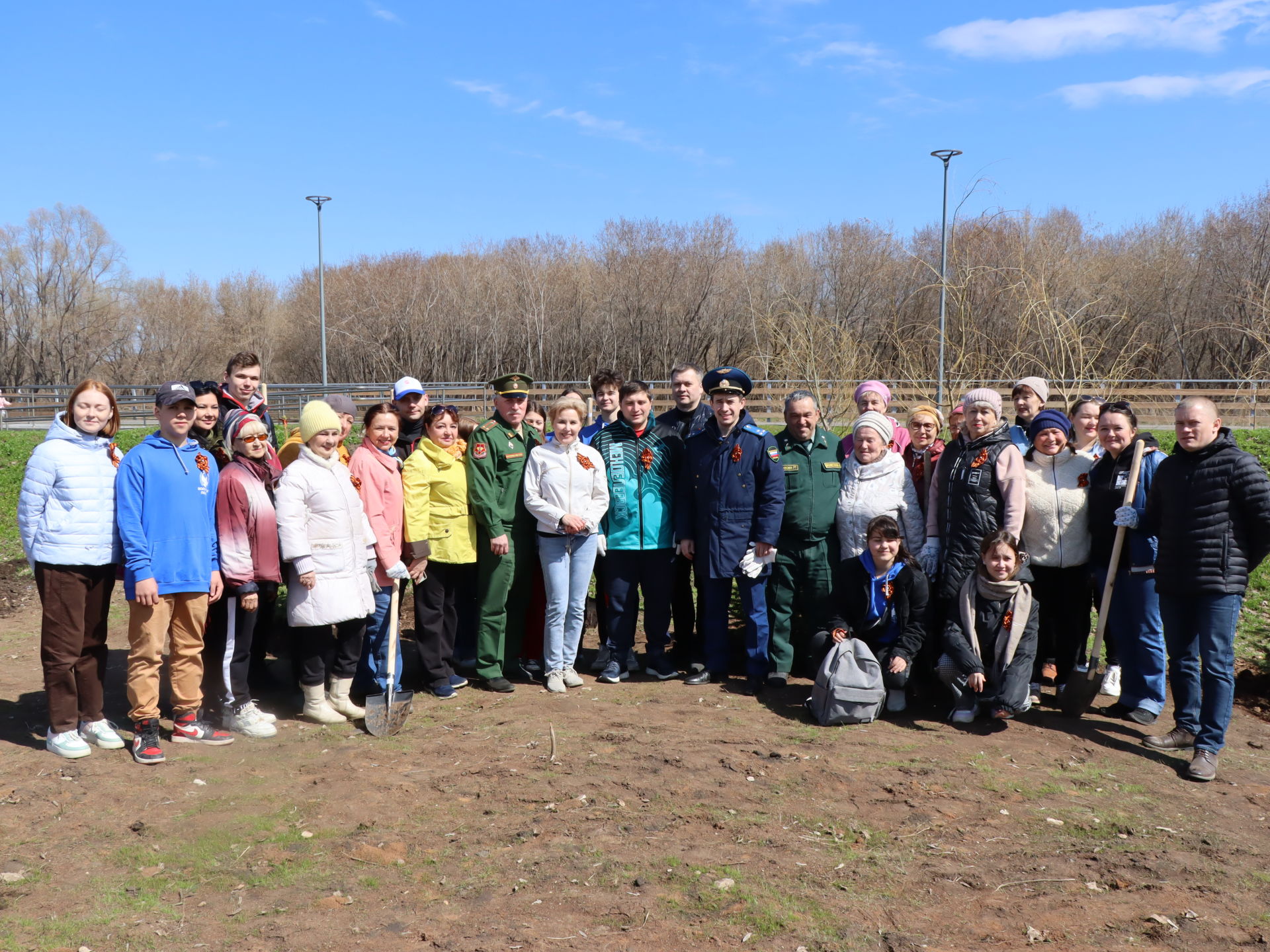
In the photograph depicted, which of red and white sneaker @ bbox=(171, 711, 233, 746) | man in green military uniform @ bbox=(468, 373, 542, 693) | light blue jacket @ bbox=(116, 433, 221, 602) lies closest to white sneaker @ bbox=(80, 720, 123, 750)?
red and white sneaker @ bbox=(171, 711, 233, 746)

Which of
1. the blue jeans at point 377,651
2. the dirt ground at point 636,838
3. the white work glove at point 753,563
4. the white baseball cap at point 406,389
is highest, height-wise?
the white baseball cap at point 406,389

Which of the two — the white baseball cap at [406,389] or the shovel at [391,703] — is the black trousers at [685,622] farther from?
the white baseball cap at [406,389]

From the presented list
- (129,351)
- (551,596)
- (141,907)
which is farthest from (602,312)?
(141,907)

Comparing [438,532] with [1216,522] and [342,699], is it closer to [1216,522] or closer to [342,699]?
[342,699]

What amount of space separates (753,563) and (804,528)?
0.40 metres

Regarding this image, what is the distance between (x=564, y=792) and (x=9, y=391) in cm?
3141

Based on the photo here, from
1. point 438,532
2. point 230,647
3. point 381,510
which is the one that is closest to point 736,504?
point 438,532

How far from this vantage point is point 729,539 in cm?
618

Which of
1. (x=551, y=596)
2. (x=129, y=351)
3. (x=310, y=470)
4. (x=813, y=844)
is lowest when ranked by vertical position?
(x=813, y=844)

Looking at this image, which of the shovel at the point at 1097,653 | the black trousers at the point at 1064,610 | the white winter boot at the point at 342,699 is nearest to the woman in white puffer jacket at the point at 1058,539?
the black trousers at the point at 1064,610

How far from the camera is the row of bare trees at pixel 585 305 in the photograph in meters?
31.0

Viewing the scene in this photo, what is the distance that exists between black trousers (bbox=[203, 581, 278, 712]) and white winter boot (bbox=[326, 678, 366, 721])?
47 cm

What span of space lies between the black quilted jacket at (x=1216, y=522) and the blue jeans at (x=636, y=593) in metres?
2.99

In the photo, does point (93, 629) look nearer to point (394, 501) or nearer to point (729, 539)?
point (394, 501)
